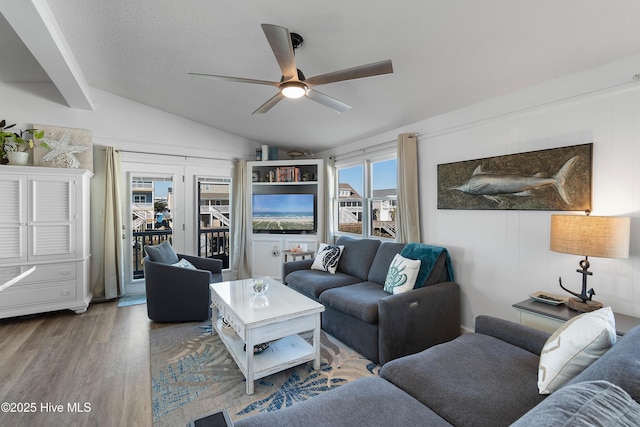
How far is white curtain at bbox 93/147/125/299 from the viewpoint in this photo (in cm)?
404

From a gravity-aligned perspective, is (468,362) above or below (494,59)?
below

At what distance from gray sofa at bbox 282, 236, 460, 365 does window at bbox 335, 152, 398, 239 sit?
2.20 ft

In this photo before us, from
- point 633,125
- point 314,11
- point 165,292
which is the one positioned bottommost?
point 165,292

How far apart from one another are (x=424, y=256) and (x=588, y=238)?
4.04 ft

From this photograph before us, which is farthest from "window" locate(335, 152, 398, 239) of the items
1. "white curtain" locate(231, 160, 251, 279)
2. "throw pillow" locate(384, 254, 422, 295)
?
"white curtain" locate(231, 160, 251, 279)

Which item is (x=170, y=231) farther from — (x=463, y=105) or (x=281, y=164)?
(x=463, y=105)

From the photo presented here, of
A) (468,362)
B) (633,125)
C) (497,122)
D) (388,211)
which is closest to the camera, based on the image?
(468,362)

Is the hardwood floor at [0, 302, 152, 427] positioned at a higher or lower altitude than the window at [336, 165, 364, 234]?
lower

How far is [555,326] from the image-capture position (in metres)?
1.92

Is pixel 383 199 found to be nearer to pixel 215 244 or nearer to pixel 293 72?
pixel 293 72

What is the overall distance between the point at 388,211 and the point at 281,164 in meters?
2.03

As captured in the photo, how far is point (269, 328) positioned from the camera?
2.14 meters

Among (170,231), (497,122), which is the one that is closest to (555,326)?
(497,122)

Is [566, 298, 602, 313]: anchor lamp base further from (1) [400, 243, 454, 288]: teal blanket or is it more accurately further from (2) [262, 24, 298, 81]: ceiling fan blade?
(2) [262, 24, 298, 81]: ceiling fan blade
